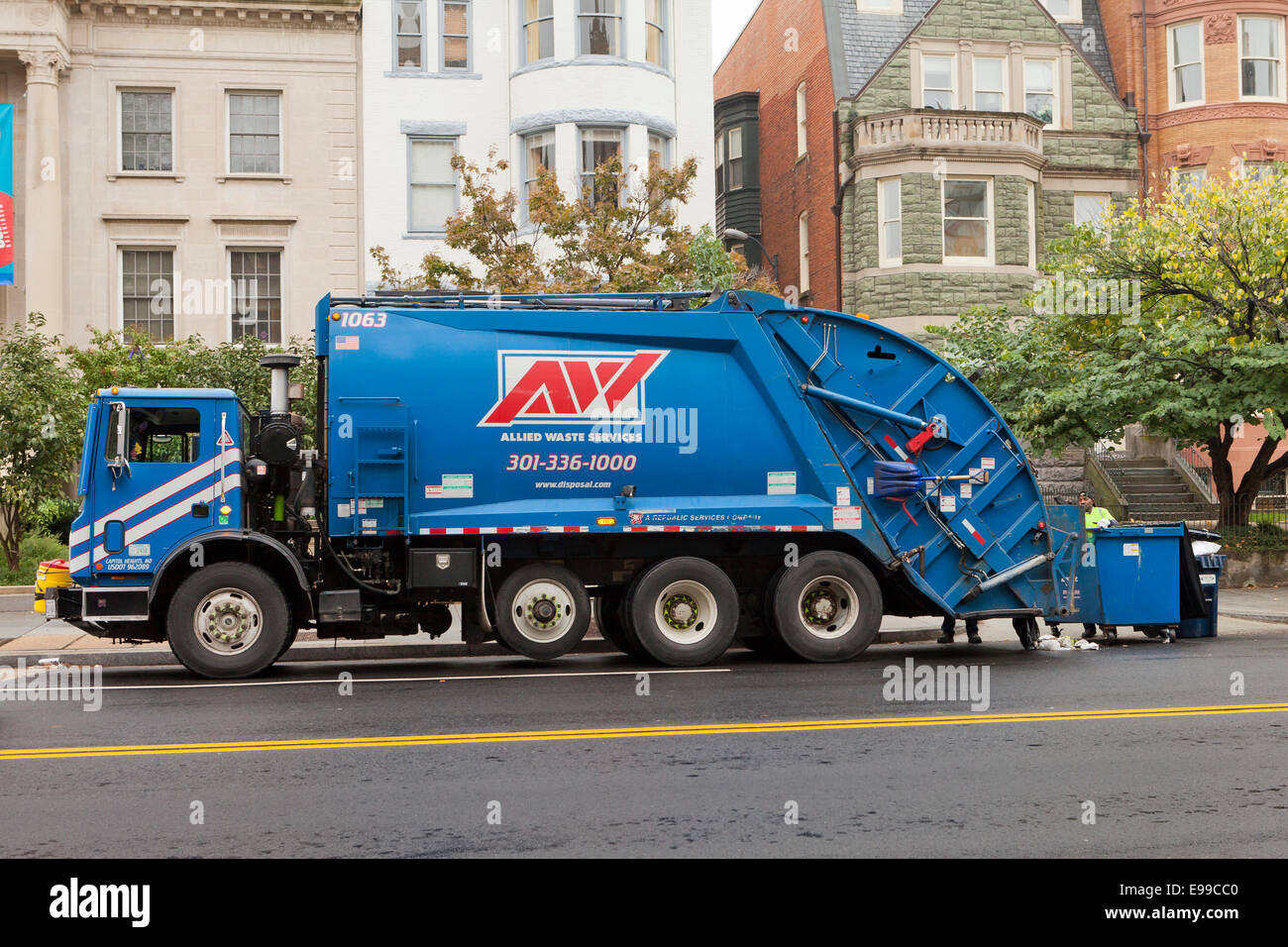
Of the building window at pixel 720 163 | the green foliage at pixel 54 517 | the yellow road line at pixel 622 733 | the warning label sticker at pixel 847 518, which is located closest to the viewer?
the yellow road line at pixel 622 733

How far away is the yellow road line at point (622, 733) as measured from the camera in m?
8.20

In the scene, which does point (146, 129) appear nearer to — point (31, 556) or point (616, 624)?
point (31, 556)

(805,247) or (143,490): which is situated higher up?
(805,247)

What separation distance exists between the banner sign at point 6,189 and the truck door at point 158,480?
13387 mm

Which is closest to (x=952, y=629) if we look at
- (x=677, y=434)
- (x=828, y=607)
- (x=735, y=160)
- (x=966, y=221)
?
(x=828, y=607)

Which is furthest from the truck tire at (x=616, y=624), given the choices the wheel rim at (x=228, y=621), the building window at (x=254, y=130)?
the building window at (x=254, y=130)

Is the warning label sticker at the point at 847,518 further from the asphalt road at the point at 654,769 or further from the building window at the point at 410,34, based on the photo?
the building window at the point at 410,34

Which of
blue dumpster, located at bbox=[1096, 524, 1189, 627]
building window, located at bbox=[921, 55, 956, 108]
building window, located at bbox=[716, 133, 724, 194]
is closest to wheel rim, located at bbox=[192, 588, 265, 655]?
blue dumpster, located at bbox=[1096, 524, 1189, 627]

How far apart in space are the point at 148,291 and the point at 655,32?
1149cm

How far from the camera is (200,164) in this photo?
25672 millimetres

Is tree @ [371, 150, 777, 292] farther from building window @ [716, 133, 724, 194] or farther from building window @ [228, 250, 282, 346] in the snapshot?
Result: building window @ [716, 133, 724, 194]

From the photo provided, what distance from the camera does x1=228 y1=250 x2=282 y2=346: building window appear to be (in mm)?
25812

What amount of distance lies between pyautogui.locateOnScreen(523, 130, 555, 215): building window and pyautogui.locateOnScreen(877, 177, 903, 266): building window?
7.89 metres
